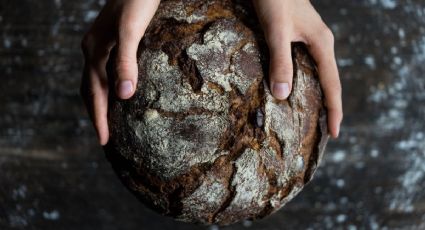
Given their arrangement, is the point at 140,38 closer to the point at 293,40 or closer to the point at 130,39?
the point at 130,39

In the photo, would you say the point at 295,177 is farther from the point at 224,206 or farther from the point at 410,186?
the point at 410,186

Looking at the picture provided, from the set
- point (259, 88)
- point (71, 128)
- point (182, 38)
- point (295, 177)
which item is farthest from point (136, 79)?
point (71, 128)

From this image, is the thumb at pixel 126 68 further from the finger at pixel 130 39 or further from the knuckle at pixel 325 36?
the knuckle at pixel 325 36

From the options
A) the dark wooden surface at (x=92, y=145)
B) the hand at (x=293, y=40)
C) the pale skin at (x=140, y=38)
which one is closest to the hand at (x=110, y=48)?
the pale skin at (x=140, y=38)

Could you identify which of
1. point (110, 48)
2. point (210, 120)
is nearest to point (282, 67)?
point (210, 120)

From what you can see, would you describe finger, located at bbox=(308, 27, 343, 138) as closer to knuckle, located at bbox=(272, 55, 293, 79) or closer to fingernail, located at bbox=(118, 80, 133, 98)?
knuckle, located at bbox=(272, 55, 293, 79)

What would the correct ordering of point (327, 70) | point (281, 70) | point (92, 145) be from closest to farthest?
1. point (281, 70)
2. point (327, 70)
3. point (92, 145)
